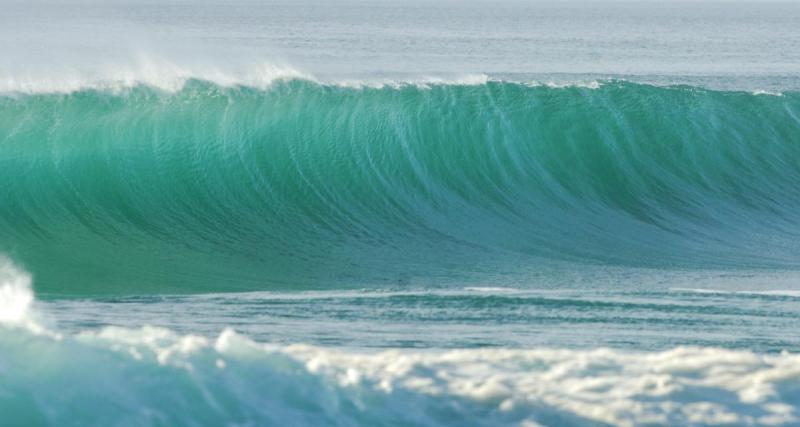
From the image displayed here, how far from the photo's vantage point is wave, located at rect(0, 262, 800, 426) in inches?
235

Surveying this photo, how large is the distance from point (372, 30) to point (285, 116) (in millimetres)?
45384

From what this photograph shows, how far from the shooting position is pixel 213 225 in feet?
46.5

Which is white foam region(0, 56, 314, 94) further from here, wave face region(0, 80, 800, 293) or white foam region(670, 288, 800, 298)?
white foam region(670, 288, 800, 298)

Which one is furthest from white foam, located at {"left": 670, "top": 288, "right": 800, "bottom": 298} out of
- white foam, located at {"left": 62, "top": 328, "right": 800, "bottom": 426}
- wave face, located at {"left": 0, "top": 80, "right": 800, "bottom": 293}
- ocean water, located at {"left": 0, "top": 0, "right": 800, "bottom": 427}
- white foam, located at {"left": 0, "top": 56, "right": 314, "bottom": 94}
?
white foam, located at {"left": 0, "top": 56, "right": 314, "bottom": 94}

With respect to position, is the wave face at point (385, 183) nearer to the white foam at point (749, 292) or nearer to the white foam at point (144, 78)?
the white foam at point (144, 78)

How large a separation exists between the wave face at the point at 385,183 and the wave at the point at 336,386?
4.89 m

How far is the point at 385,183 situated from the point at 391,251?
2.59 meters

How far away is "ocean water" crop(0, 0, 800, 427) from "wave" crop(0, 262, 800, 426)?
0.02m

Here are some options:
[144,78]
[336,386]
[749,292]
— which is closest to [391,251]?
[749,292]

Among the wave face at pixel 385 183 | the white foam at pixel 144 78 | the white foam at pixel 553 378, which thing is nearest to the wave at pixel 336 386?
the white foam at pixel 553 378

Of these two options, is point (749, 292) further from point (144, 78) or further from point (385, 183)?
point (144, 78)

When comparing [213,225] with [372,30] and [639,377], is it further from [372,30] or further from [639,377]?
[372,30]

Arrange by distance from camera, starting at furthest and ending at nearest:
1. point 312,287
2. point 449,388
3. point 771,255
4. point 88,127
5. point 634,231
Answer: point 88,127 → point 634,231 → point 771,255 → point 312,287 → point 449,388

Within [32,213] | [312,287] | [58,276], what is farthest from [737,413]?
[32,213]
